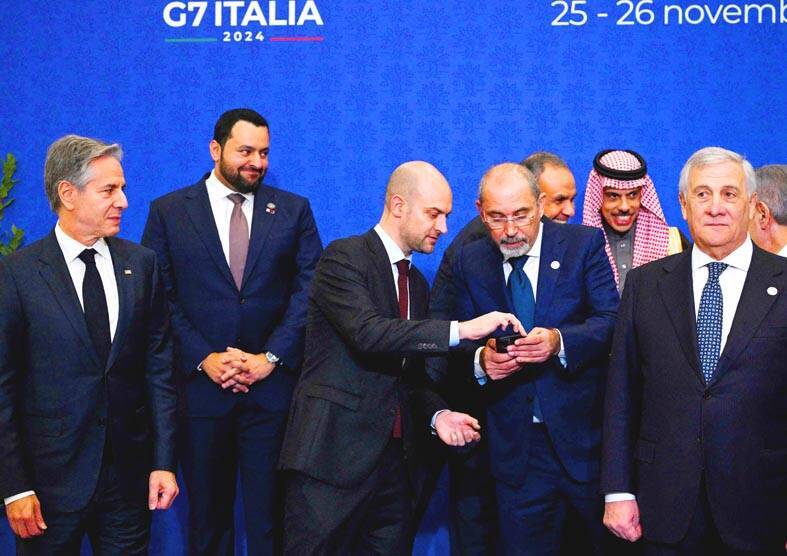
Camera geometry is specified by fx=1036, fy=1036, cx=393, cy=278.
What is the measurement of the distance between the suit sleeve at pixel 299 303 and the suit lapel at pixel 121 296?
0.95 meters

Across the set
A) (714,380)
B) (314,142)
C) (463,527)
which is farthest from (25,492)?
(314,142)

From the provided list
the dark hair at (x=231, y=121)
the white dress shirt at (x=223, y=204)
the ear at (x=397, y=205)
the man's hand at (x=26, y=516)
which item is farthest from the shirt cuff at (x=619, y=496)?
the dark hair at (x=231, y=121)

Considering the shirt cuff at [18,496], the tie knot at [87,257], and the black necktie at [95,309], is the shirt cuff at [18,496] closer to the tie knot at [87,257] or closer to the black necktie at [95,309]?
the black necktie at [95,309]

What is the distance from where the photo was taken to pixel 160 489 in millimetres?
3393

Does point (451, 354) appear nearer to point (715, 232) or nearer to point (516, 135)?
point (715, 232)

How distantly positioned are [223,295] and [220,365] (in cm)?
30

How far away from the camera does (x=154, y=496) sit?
338 cm

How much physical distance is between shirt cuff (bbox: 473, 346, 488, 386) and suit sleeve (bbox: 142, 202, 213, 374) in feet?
4.10

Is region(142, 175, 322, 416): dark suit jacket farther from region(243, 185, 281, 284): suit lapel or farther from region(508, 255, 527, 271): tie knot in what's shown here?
region(508, 255, 527, 271): tie knot

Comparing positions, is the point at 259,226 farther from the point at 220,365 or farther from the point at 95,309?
the point at 95,309

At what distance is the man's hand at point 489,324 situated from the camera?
322 centimetres

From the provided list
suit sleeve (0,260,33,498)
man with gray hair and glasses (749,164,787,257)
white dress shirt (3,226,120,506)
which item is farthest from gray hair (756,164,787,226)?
suit sleeve (0,260,33,498)

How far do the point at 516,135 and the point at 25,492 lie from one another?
2.90 m

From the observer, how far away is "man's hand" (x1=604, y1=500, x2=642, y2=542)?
3.07 metres
